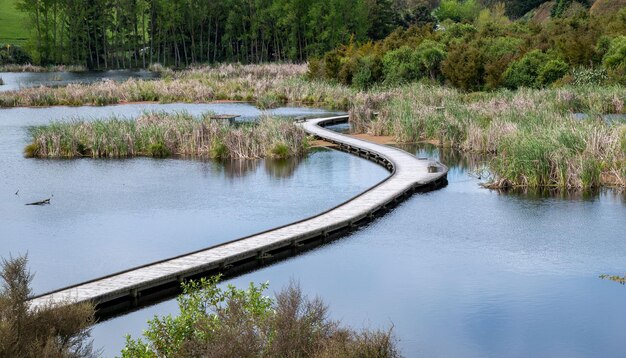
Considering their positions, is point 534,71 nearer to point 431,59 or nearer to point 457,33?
point 431,59

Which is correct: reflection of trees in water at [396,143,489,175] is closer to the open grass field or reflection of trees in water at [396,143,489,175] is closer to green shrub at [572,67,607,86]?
green shrub at [572,67,607,86]

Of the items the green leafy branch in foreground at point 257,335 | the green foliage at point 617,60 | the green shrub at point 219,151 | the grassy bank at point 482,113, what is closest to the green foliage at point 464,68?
the grassy bank at point 482,113

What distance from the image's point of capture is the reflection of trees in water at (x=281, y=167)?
90.9 feet

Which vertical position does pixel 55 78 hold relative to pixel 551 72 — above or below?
above

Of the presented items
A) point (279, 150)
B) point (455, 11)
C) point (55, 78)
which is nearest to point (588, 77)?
point (279, 150)

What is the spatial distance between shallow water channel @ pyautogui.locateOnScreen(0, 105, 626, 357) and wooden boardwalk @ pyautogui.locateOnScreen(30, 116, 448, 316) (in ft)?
1.65

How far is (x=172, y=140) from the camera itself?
32.3 meters

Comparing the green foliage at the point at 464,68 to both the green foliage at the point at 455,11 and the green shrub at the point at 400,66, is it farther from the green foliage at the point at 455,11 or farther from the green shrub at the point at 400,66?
the green foliage at the point at 455,11

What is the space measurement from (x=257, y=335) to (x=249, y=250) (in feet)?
23.2

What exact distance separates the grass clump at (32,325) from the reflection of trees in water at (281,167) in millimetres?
17105

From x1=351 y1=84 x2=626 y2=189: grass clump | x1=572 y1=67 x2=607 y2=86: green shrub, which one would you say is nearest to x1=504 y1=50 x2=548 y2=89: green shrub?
x1=572 y1=67 x2=607 y2=86: green shrub

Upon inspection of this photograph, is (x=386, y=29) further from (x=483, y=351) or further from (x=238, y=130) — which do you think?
(x=483, y=351)

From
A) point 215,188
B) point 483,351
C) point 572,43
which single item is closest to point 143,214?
point 215,188

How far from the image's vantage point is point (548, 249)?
17.5 m
